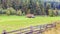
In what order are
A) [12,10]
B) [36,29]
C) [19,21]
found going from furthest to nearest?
[36,29], [12,10], [19,21]

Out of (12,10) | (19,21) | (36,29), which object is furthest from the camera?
(36,29)

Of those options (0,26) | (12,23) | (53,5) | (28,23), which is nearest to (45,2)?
(53,5)

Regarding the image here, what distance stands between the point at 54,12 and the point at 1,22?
1.68 m

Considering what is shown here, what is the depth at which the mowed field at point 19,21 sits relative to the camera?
16.4ft

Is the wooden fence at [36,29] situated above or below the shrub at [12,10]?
below

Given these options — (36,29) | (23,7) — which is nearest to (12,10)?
(23,7)

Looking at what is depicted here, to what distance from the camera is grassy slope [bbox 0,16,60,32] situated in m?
5.00

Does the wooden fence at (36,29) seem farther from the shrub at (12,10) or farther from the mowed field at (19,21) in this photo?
the shrub at (12,10)

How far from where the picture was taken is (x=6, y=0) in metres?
5.68

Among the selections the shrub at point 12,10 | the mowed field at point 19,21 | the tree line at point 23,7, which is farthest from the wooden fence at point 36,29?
the shrub at point 12,10

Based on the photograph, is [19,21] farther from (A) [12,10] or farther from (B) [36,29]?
A: (B) [36,29]

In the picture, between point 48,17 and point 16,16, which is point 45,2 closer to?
point 48,17

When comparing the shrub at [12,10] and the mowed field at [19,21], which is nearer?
the mowed field at [19,21]

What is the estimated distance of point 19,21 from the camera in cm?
534
